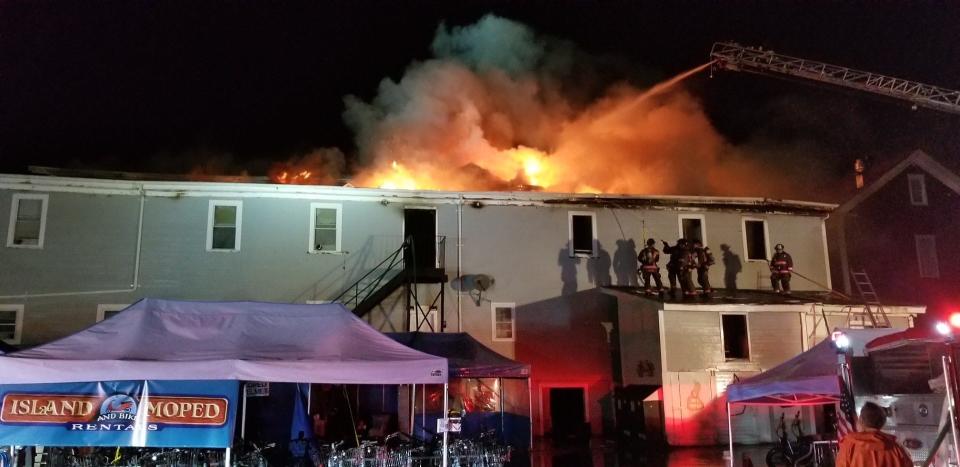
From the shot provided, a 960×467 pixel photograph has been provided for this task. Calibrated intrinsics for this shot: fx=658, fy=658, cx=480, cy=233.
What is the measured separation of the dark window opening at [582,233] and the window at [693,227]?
296 centimetres

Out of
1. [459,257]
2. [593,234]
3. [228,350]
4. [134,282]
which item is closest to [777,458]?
A: [593,234]

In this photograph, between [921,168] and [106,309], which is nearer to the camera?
[106,309]

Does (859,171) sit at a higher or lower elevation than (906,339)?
higher

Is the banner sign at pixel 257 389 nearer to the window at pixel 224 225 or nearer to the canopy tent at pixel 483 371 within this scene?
the canopy tent at pixel 483 371

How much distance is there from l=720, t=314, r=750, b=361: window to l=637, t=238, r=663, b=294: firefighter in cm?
205

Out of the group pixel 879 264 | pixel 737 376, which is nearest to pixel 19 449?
pixel 737 376

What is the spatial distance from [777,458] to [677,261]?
641cm

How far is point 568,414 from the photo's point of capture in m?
19.6

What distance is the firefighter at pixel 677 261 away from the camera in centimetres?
1902

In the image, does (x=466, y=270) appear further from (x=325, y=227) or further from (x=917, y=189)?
(x=917, y=189)

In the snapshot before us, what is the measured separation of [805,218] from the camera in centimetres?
2192

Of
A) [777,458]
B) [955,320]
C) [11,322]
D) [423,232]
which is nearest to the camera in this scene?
[955,320]

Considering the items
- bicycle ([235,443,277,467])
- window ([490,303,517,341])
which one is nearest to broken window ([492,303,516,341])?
window ([490,303,517,341])

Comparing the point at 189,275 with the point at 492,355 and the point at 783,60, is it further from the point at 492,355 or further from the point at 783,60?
the point at 783,60
